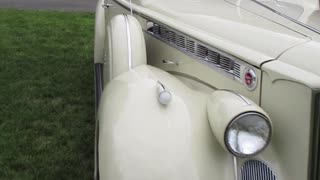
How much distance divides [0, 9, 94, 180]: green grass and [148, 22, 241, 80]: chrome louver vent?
44.9 inches

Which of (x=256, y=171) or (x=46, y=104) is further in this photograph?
(x=46, y=104)

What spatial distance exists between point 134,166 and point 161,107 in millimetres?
295

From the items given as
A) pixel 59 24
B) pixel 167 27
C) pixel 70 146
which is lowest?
pixel 59 24

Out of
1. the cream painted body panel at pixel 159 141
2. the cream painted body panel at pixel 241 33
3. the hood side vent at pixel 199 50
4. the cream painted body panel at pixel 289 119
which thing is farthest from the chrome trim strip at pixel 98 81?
the cream painted body panel at pixel 289 119

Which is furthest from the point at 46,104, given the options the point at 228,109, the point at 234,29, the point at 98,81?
the point at 228,109

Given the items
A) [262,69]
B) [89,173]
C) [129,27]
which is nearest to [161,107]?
[262,69]

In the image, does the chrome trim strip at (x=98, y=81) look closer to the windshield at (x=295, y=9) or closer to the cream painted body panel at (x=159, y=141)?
the windshield at (x=295, y=9)

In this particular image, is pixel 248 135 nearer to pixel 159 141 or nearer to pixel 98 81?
pixel 159 141

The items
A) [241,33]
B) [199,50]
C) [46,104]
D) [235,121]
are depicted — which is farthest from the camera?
[46,104]

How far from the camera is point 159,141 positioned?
2.24 m

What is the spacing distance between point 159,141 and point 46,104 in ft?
10.3

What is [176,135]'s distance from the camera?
2252mm

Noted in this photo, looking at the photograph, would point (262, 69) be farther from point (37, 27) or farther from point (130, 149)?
point (37, 27)

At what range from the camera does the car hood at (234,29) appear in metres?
2.36
